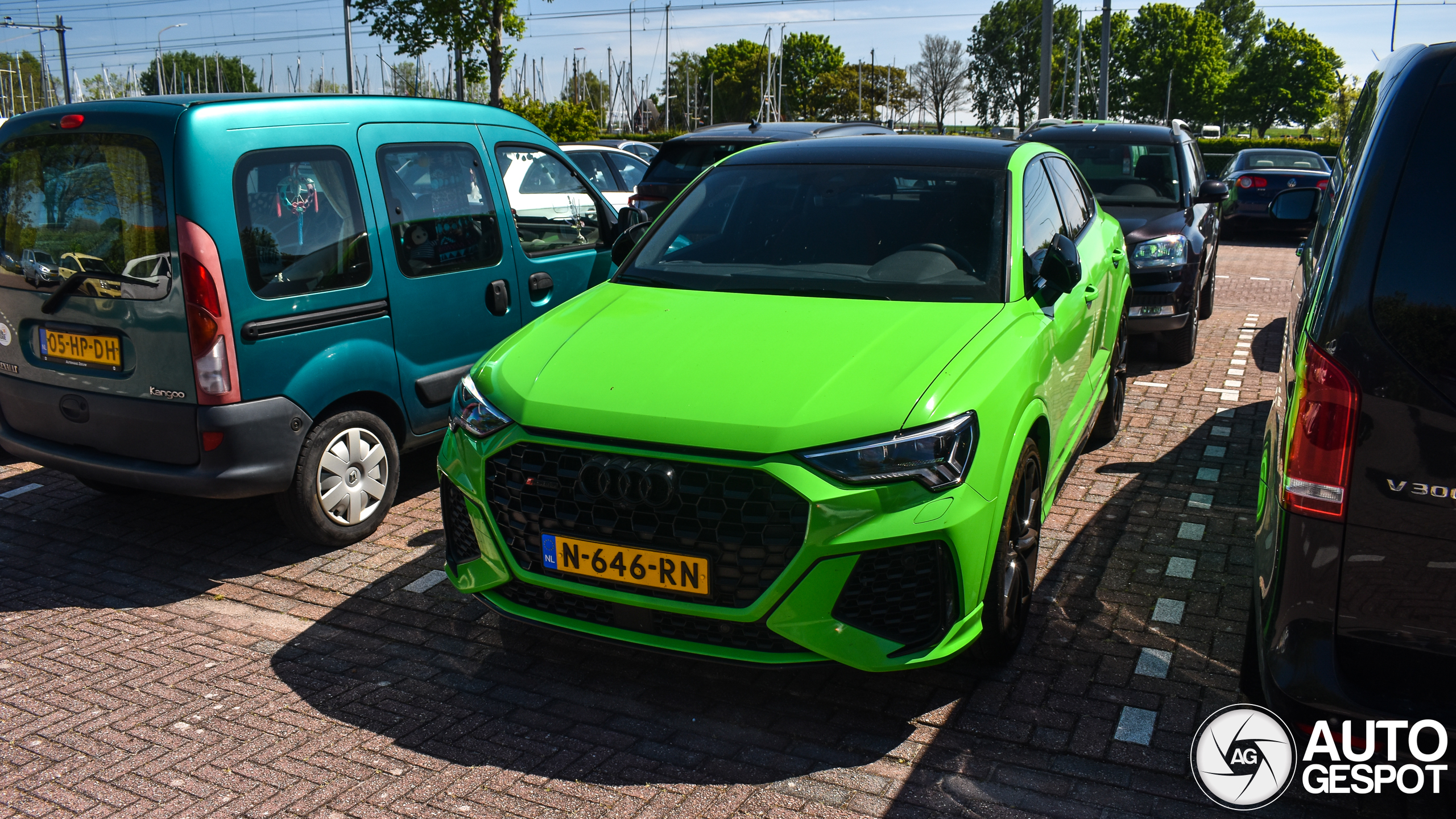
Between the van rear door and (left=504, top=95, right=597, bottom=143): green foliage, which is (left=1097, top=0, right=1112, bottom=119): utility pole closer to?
(left=504, top=95, right=597, bottom=143): green foliage

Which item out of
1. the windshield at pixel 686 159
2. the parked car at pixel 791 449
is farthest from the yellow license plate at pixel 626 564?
the windshield at pixel 686 159

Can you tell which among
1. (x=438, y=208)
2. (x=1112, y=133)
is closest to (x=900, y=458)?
(x=438, y=208)

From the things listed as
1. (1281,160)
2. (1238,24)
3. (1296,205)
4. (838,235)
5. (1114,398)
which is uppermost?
(1238,24)

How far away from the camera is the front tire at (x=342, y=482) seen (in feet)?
15.7

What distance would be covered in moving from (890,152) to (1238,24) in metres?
124

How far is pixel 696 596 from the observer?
10.6ft

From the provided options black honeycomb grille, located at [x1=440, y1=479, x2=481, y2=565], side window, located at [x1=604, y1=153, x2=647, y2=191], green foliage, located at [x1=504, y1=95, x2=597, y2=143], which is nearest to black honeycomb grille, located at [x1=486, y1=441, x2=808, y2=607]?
black honeycomb grille, located at [x1=440, y1=479, x2=481, y2=565]

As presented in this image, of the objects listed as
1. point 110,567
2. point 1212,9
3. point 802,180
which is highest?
point 1212,9

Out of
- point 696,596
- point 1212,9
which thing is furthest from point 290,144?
point 1212,9

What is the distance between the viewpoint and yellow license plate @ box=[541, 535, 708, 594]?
10.5 feet

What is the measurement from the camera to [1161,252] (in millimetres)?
8266

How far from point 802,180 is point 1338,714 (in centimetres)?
285

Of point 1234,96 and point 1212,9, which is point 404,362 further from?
point 1212,9

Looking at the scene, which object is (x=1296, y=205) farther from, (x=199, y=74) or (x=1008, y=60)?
(x=1008, y=60)
